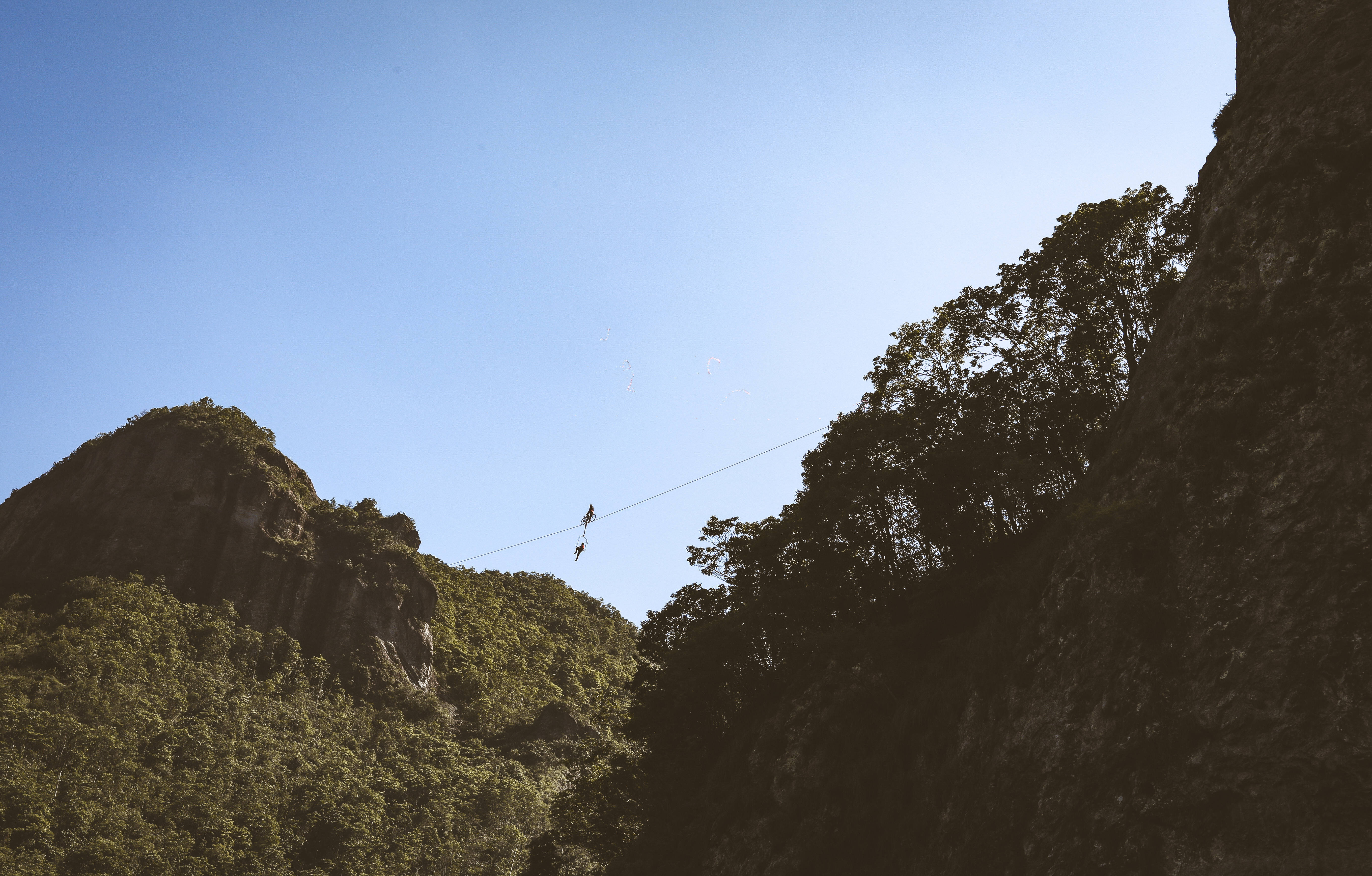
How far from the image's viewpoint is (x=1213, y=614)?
44.8 feet

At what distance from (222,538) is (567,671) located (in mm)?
45730

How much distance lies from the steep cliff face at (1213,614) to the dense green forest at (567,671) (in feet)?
13.2

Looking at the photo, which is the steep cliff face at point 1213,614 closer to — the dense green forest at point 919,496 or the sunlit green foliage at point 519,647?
the dense green forest at point 919,496

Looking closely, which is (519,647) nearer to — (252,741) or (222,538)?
(222,538)

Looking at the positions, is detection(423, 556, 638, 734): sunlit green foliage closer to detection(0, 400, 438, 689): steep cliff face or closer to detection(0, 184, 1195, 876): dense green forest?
detection(0, 184, 1195, 876): dense green forest

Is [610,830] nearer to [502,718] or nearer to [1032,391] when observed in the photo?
[1032,391]

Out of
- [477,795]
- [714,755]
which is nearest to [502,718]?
[477,795]

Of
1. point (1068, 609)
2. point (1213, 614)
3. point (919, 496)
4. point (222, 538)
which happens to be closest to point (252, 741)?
point (222, 538)

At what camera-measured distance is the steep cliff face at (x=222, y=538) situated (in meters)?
80.2

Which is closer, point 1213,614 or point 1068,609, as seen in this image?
point 1213,614

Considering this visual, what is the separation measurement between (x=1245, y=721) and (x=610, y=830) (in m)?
28.2

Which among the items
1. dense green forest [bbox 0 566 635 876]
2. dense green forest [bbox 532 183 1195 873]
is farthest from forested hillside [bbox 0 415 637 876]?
dense green forest [bbox 532 183 1195 873]

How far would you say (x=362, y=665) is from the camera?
85062mm

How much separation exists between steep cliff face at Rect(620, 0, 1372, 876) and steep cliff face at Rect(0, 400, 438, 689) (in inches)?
2970
